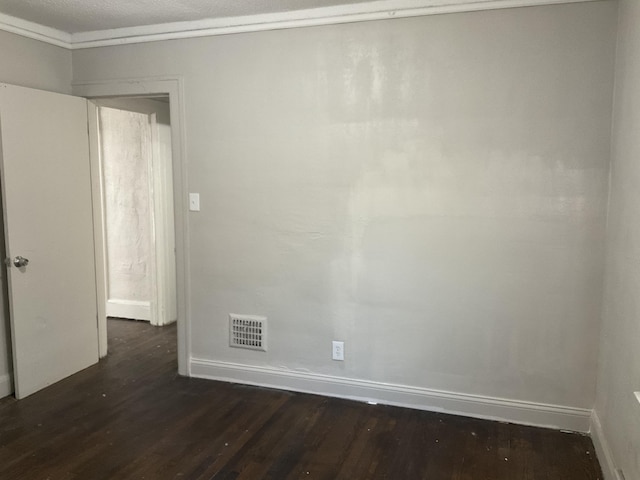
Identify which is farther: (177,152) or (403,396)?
(177,152)

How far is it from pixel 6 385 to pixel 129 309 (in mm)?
1776

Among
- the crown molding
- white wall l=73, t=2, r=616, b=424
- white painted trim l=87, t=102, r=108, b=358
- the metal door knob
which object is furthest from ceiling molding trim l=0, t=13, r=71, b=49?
the metal door knob

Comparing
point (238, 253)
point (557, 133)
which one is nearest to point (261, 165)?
point (238, 253)

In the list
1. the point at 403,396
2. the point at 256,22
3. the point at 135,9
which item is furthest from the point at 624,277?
the point at 135,9

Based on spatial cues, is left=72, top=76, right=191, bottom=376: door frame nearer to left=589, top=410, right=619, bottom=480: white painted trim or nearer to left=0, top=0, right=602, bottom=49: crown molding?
left=0, top=0, right=602, bottom=49: crown molding

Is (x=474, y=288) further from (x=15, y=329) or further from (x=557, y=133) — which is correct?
(x=15, y=329)

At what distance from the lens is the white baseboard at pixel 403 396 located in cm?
288

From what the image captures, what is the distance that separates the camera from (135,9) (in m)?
3.08

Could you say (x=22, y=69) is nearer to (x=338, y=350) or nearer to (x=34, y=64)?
(x=34, y=64)

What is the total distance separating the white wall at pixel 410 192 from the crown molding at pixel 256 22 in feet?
0.18

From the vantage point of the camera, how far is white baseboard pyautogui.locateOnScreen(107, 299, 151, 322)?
494 centimetres

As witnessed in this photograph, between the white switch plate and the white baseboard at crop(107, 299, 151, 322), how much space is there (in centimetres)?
179

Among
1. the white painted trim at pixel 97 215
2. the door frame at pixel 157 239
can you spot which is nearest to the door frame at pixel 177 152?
the white painted trim at pixel 97 215

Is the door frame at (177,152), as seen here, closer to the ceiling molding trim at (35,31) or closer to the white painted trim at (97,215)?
the white painted trim at (97,215)
